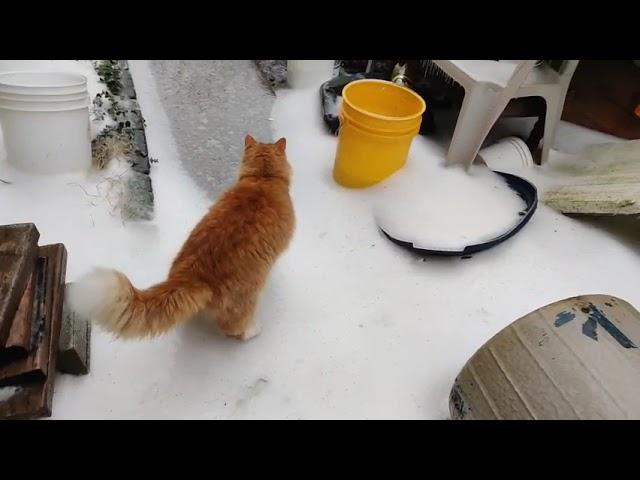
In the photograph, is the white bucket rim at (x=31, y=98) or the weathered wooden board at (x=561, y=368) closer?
the weathered wooden board at (x=561, y=368)

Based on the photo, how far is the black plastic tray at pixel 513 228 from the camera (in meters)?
1.76

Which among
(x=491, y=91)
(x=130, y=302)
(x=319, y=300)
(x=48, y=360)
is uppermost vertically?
(x=491, y=91)

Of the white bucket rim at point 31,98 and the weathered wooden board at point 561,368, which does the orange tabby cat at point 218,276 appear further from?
the white bucket rim at point 31,98

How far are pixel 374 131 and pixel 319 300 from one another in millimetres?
843

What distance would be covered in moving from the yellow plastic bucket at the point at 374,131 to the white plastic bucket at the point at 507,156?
56cm

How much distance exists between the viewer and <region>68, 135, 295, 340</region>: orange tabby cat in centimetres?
98

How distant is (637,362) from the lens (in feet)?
3.32

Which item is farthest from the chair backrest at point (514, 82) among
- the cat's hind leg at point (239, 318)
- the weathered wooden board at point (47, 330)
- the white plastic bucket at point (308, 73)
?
the weathered wooden board at point (47, 330)

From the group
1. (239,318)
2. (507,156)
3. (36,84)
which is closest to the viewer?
(239,318)

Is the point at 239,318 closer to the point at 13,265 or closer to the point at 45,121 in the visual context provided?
the point at 13,265

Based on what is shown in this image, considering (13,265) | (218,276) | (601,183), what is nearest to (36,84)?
(13,265)

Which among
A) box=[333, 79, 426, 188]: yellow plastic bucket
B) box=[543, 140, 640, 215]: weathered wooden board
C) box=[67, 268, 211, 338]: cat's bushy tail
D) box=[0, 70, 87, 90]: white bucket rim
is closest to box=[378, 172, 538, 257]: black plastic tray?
box=[543, 140, 640, 215]: weathered wooden board

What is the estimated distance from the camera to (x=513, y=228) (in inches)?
73.0

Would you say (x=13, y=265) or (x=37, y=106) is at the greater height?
(x=37, y=106)
